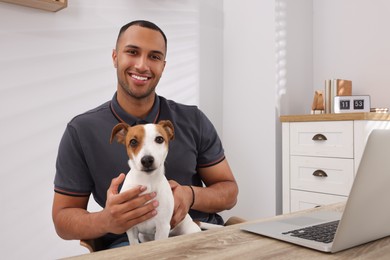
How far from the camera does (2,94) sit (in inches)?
81.6

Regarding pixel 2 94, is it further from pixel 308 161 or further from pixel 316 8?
pixel 316 8

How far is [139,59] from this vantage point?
3.97 feet

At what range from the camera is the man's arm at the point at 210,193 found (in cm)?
104

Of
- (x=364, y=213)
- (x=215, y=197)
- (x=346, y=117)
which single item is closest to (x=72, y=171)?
(x=215, y=197)

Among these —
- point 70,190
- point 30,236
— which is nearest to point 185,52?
point 30,236

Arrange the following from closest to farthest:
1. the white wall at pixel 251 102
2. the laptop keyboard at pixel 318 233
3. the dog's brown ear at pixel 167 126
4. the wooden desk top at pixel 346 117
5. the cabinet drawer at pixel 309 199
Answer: the laptop keyboard at pixel 318 233 → the dog's brown ear at pixel 167 126 → the wooden desk top at pixel 346 117 → the cabinet drawer at pixel 309 199 → the white wall at pixel 251 102

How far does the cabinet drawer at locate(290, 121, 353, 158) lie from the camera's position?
222 centimetres

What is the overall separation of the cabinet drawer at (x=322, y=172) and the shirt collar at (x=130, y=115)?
139 cm

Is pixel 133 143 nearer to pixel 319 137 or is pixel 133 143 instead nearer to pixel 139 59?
pixel 139 59

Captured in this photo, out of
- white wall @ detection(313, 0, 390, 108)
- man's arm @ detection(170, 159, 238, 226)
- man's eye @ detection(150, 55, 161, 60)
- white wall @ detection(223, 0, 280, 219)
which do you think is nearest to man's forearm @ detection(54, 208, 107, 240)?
man's arm @ detection(170, 159, 238, 226)

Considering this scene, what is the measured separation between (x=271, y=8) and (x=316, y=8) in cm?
50

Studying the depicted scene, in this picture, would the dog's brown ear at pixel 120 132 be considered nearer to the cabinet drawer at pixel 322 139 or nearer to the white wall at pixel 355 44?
the cabinet drawer at pixel 322 139

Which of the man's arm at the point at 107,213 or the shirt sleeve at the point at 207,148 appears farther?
the shirt sleeve at the point at 207,148

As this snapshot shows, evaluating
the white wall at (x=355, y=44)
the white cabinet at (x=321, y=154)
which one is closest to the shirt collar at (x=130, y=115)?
the white cabinet at (x=321, y=154)
